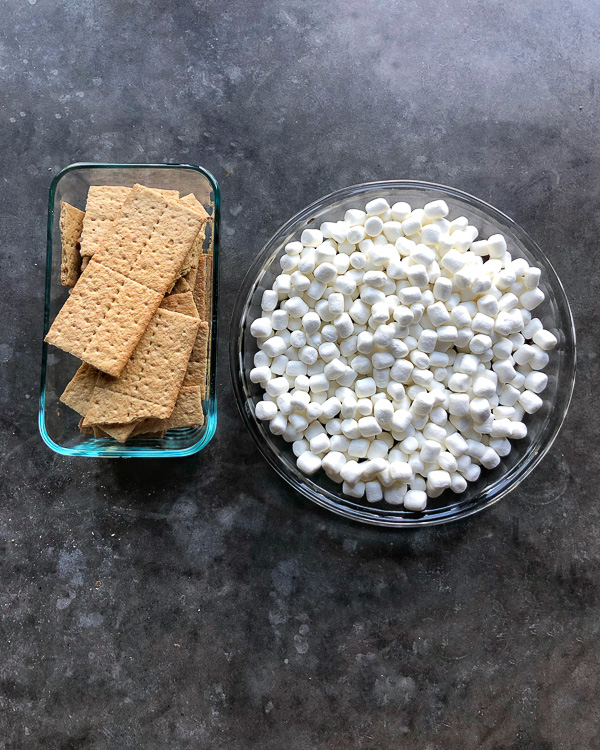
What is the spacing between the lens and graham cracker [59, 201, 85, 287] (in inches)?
45.8

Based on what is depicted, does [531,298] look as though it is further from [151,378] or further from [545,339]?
[151,378]

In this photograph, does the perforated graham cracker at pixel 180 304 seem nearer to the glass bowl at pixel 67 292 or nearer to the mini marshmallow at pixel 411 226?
the glass bowl at pixel 67 292

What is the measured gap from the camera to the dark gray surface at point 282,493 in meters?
1.34

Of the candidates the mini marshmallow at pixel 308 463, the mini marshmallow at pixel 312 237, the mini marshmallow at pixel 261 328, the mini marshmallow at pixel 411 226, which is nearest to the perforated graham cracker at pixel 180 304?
the mini marshmallow at pixel 261 328

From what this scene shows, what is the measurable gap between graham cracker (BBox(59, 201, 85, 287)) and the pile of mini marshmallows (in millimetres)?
431

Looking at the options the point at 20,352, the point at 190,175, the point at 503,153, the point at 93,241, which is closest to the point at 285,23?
the point at 190,175

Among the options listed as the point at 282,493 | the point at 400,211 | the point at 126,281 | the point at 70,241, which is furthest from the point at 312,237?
the point at 282,493

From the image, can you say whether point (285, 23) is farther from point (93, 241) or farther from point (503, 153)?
point (93, 241)

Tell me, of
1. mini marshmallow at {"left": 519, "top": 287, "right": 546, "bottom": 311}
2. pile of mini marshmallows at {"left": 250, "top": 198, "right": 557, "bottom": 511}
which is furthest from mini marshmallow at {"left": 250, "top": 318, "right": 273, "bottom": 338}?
mini marshmallow at {"left": 519, "top": 287, "right": 546, "bottom": 311}

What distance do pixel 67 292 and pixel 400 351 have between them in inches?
30.5

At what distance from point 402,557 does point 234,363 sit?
663 mm

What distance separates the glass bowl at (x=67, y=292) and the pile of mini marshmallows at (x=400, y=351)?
16 centimetres

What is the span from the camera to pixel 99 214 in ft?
3.83

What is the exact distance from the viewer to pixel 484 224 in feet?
4.22
